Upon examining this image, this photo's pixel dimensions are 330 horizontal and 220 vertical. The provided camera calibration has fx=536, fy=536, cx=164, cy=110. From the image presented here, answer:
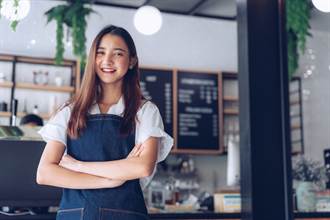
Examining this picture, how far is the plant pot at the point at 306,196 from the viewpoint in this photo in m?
3.09

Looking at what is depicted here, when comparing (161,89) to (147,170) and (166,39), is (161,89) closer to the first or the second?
(166,39)

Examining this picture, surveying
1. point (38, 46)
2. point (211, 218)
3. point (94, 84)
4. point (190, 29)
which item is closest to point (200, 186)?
point (190, 29)

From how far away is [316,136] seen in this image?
5.86 meters

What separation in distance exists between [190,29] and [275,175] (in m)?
4.92

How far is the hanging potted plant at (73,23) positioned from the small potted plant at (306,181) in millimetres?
2545

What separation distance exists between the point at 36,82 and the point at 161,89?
1.34 meters

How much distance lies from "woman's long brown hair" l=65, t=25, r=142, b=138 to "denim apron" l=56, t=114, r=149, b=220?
20mm

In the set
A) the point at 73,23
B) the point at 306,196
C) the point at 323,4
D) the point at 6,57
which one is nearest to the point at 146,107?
the point at 306,196

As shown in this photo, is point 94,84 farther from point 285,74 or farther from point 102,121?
point 285,74

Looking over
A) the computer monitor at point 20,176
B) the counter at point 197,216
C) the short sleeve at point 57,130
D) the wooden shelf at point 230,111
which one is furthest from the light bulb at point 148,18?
the short sleeve at point 57,130

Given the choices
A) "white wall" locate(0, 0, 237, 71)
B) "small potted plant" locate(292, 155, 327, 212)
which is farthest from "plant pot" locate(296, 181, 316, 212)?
"white wall" locate(0, 0, 237, 71)

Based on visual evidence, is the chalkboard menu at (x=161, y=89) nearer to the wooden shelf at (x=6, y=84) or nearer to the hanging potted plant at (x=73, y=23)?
the hanging potted plant at (x=73, y=23)

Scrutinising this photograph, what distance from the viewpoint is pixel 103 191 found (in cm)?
143

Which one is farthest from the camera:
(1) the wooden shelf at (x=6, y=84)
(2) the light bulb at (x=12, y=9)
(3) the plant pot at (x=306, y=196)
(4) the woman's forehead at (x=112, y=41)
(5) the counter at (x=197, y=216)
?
(1) the wooden shelf at (x=6, y=84)
